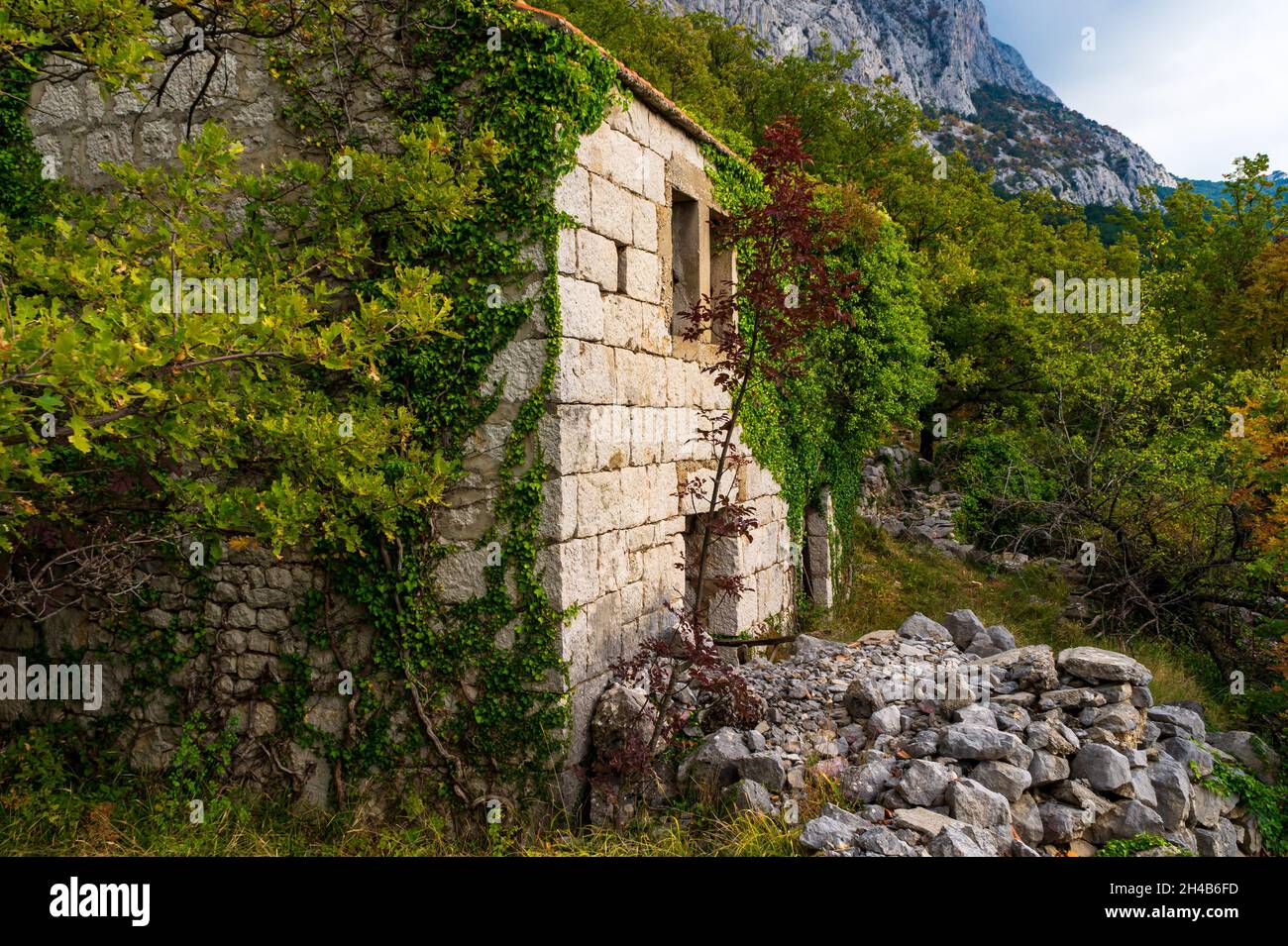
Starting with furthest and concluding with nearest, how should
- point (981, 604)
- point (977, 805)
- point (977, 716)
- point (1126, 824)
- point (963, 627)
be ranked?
point (981, 604) → point (963, 627) → point (977, 716) → point (1126, 824) → point (977, 805)

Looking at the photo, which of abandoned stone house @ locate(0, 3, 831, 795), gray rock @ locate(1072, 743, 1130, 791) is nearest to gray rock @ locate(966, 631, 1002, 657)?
gray rock @ locate(1072, 743, 1130, 791)

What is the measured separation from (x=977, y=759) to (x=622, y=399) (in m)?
3.22

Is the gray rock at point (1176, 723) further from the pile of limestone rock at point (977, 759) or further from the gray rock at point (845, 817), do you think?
the gray rock at point (845, 817)

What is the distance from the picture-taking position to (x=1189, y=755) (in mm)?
6152

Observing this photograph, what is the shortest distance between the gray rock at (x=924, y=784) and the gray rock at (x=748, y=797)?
2.53 ft

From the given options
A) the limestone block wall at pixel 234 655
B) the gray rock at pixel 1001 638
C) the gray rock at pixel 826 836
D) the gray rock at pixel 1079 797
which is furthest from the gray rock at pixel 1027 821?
the limestone block wall at pixel 234 655

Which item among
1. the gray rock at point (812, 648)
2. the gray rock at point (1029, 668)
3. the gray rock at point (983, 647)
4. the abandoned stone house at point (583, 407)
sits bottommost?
the gray rock at point (983, 647)

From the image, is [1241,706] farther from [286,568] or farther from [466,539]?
[286,568]

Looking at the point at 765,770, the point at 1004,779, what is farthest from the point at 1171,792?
the point at 765,770

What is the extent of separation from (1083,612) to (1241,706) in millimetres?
2489

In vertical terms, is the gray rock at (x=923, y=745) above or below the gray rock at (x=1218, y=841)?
above

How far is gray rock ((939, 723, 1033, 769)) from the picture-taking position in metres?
5.13

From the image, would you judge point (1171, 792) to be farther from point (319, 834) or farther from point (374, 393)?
point (374, 393)

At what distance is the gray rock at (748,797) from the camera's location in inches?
186
